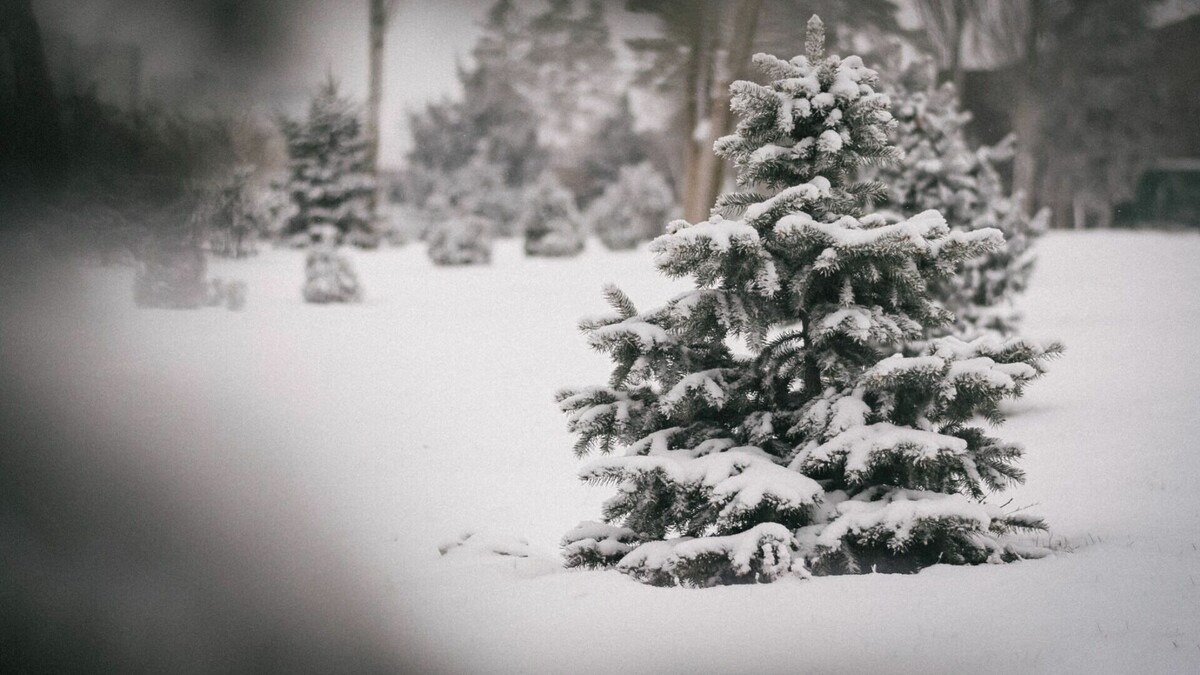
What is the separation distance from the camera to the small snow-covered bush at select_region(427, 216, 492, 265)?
18297 millimetres

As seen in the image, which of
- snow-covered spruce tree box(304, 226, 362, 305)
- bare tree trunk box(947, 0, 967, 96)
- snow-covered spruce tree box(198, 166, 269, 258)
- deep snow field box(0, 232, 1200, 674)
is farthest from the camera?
snow-covered spruce tree box(304, 226, 362, 305)

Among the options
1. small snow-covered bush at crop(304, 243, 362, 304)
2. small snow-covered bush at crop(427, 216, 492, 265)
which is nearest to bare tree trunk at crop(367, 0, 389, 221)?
small snow-covered bush at crop(427, 216, 492, 265)

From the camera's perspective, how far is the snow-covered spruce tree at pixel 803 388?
3.07 meters

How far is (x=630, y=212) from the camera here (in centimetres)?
2180

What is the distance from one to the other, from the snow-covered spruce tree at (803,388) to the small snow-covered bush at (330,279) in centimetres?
1008

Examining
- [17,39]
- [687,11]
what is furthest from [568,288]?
[17,39]

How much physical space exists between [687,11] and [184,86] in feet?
10.6

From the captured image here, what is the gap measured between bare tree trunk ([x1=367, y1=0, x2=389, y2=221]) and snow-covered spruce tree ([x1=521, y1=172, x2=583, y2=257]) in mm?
4942

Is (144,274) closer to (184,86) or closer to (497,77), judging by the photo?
(184,86)

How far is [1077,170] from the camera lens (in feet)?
76.3

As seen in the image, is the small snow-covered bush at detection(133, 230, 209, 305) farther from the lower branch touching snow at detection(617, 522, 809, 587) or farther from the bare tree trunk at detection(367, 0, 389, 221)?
the lower branch touching snow at detection(617, 522, 809, 587)

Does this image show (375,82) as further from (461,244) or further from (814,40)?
(461,244)

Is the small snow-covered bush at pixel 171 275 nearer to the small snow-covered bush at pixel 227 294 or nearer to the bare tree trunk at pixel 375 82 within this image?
the small snow-covered bush at pixel 227 294

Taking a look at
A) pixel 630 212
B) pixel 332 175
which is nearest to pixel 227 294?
pixel 332 175
